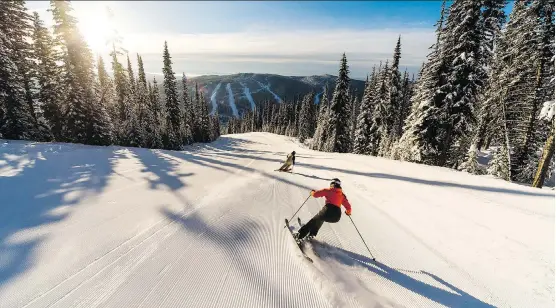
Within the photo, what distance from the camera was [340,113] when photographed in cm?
3894

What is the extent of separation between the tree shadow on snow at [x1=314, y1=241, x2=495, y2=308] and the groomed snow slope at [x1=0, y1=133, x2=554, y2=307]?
3 centimetres

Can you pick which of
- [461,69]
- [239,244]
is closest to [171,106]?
[461,69]

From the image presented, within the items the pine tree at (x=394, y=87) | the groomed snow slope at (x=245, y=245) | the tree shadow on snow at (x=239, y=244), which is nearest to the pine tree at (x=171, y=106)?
the groomed snow slope at (x=245, y=245)

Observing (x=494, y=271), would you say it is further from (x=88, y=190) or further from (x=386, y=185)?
(x=88, y=190)

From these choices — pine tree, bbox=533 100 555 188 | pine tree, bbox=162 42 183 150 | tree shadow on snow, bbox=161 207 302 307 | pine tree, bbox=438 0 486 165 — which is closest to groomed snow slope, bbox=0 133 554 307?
tree shadow on snow, bbox=161 207 302 307

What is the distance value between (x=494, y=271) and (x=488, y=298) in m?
1.15

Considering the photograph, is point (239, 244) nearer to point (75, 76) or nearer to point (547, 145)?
point (547, 145)

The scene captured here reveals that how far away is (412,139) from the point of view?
21969 mm

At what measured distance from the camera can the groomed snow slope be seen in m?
4.20

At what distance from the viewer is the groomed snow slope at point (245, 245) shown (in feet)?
13.8

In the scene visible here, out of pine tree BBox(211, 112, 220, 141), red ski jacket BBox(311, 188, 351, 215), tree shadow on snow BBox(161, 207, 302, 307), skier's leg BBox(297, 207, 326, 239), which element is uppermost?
red ski jacket BBox(311, 188, 351, 215)

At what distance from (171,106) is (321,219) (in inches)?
1739

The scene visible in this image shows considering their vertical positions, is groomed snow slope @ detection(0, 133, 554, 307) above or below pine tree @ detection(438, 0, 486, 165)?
below

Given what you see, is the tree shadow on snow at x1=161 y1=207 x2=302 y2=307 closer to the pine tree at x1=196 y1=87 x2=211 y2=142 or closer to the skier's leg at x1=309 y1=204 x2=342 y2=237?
the skier's leg at x1=309 y1=204 x2=342 y2=237
